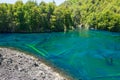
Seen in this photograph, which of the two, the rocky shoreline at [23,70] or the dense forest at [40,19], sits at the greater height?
the dense forest at [40,19]

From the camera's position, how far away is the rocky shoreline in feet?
122

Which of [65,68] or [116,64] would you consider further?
[116,64]

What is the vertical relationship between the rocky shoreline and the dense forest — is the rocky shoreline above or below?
below

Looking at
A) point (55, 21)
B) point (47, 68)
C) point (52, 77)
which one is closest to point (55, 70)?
point (47, 68)

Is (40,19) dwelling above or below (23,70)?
above

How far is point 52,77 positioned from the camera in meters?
39.2

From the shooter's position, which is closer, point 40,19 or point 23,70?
point 23,70

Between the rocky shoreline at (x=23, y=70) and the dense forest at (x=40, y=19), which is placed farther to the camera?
the dense forest at (x=40, y=19)

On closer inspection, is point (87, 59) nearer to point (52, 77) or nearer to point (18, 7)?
point (52, 77)

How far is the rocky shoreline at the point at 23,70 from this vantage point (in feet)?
122

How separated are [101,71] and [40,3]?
8586 centimetres

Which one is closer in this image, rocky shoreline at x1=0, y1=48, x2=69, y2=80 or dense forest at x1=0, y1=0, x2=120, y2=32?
rocky shoreline at x1=0, y1=48, x2=69, y2=80

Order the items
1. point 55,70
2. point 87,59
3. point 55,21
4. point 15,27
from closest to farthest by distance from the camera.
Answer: point 55,70
point 87,59
point 15,27
point 55,21

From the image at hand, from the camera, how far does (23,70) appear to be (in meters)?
40.4
